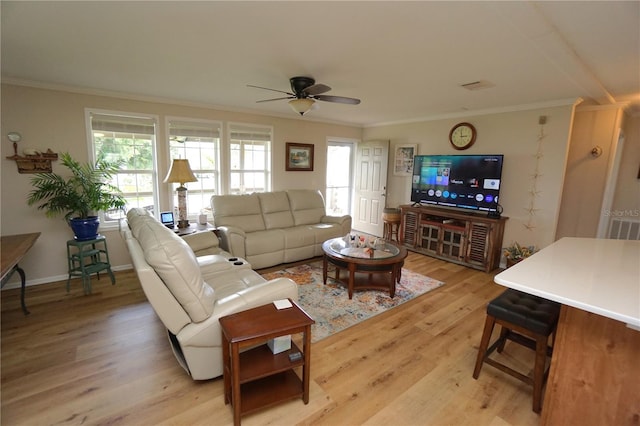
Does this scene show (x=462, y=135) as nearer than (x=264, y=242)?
No

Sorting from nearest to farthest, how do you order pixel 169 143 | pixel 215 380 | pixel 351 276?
1. pixel 215 380
2. pixel 351 276
3. pixel 169 143

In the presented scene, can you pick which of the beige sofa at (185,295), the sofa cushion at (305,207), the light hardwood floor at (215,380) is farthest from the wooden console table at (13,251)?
the sofa cushion at (305,207)

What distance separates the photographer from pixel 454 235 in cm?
446

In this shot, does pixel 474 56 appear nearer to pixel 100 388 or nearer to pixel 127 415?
pixel 127 415

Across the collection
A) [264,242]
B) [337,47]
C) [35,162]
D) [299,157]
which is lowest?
[264,242]

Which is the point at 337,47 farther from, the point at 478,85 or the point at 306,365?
the point at 306,365

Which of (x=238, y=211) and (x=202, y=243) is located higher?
(x=238, y=211)

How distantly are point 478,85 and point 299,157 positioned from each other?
324cm

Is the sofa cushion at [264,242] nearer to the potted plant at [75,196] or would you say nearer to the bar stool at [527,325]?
the potted plant at [75,196]

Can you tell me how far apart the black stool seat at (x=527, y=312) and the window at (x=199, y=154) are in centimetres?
414

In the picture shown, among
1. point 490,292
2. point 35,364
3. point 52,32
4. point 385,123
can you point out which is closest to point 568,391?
point 490,292

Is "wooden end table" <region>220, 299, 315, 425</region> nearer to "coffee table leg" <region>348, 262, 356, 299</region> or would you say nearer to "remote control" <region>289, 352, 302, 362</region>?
"remote control" <region>289, 352, 302, 362</region>

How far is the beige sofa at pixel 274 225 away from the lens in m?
3.96

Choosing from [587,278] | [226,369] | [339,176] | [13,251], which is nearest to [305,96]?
[226,369]
